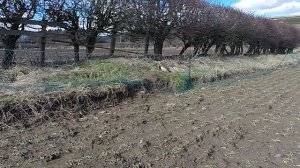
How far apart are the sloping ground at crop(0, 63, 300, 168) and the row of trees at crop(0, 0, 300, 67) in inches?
193

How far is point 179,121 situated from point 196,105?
2.02 metres

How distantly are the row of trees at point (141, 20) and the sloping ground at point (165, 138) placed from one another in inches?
193

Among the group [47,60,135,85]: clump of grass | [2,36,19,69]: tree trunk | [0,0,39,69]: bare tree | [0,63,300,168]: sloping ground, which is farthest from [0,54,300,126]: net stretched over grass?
[0,0,39,69]: bare tree

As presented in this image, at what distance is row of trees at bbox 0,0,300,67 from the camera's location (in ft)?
44.8

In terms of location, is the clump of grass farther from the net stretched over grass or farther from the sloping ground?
the sloping ground

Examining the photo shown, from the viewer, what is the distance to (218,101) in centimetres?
1136

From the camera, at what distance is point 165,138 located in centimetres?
719

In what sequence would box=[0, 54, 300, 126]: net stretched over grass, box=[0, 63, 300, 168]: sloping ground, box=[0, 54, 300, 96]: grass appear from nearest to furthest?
1. box=[0, 63, 300, 168]: sloping ground
2. box=[0, 54, 300, 126]: net stretched over grass
3. box=[0, 54, 300, 96]: grass

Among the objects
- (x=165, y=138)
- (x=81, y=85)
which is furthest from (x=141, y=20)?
(x=165, y=138)

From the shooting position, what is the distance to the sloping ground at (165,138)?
6066 mm

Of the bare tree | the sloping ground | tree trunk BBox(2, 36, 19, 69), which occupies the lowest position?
the sloping ground

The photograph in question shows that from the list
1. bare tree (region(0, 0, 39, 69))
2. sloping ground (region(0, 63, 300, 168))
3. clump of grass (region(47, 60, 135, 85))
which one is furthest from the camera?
bare tree (region(0, 0, 39, 69))

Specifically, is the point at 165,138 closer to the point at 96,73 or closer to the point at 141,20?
the point at 96,73

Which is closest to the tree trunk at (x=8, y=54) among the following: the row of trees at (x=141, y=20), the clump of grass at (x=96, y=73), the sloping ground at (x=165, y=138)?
the row of trees at (x=141, y=20)
